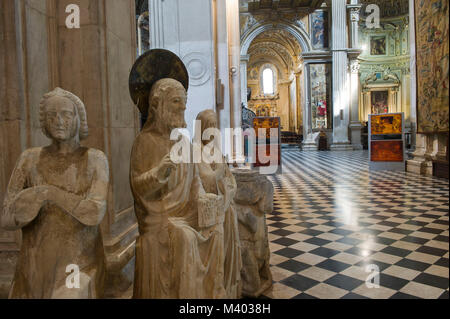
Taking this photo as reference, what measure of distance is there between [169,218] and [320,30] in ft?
80.8

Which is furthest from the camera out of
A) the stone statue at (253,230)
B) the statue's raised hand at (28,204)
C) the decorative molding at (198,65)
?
the decorative molding at (198,65)

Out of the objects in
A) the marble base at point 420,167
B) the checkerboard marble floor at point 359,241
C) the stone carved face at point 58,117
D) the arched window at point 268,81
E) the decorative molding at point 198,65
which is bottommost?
the checkerboard marble floor at point 359,241

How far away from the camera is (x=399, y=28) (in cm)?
2808

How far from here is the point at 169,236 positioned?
7.15ft

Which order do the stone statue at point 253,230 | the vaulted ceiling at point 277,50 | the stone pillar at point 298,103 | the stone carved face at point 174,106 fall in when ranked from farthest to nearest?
1. the stone pillar at point 298,103
2. the vaulted ceiling at point 277,50
3. the stone statue at point 253,230
4. the stone carved face at point 174,106

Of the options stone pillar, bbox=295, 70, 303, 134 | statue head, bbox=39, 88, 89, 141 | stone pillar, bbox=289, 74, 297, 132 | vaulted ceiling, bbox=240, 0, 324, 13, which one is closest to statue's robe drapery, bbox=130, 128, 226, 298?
statue head, bbox=39, 88, 89, 141

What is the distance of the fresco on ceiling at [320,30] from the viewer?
2391 centimetres

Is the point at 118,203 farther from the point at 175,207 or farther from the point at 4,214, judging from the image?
the point at 4,214

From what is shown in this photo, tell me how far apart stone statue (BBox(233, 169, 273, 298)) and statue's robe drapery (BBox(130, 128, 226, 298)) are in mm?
1022

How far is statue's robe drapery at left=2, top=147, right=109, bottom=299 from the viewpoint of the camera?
1875 millimetres

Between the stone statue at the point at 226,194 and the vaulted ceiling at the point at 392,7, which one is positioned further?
the vaulted ceiling at the point at 392,7

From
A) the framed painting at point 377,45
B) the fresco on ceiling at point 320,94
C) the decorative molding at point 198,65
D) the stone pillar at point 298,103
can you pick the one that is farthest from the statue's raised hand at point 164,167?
the framed painting at point 377,45

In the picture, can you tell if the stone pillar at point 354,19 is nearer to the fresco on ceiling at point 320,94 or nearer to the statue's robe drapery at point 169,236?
the fresco on ceiling at point 320,94
